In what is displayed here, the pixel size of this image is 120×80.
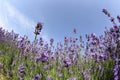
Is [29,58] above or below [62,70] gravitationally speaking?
above

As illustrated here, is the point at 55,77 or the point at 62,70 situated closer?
the point at 55,77

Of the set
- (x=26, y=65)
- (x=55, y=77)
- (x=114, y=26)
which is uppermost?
(x=114, y=26)

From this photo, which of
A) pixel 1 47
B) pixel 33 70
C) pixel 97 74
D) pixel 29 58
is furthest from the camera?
pixel 1 47

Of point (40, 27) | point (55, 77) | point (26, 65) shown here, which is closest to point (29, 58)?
point (26, 65)

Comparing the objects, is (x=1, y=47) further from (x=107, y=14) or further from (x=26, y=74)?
(x=107, y=14)

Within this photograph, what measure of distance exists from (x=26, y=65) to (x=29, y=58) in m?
0.42

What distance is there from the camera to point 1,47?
7.32 meters

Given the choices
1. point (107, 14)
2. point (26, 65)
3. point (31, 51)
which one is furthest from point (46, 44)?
point (107, 14)

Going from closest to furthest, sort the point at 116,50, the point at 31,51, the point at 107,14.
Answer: the point at 116,50, the point at 107,14, the point at 31,51

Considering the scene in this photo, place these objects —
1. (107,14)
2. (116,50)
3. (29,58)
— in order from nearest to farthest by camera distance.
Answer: (116,50)
(107,14)
(29,58)

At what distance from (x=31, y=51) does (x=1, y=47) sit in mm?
879

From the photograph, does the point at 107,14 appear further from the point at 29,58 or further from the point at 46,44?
the point at 46,44

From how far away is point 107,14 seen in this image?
5.82 metres

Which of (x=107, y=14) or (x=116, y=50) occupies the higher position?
(x=107, y=14)
